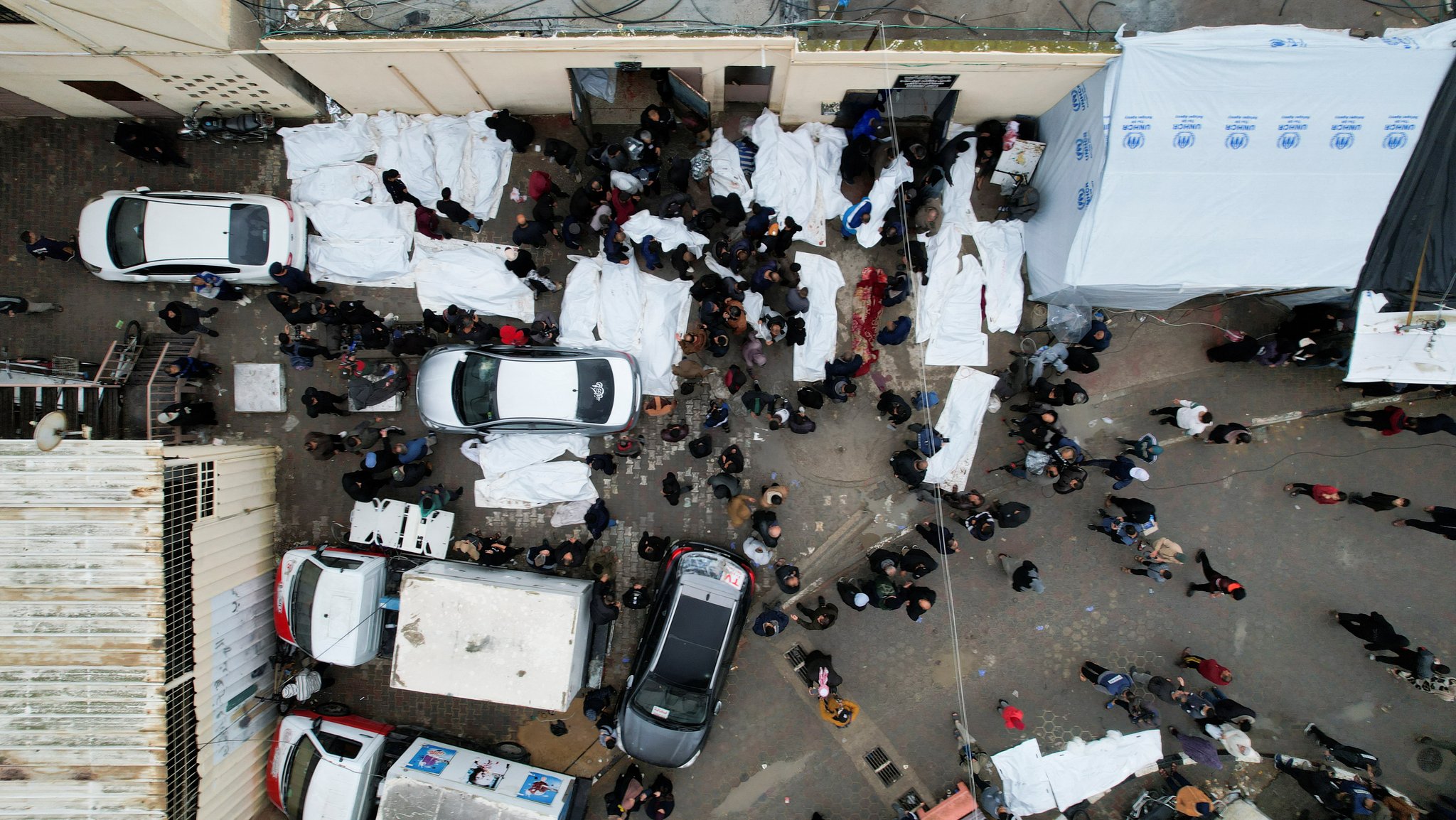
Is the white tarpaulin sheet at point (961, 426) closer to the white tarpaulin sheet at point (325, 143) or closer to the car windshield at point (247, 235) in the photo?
the white tarpaulin sheet at point (325, 143)

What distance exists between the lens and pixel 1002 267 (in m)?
9.28

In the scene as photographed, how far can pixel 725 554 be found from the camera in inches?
352

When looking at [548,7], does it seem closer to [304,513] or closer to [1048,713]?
[304,513]

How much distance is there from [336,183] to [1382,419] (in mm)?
16716

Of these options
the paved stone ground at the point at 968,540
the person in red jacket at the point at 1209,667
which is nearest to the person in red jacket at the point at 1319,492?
the paved stone ground at the point at 968,540

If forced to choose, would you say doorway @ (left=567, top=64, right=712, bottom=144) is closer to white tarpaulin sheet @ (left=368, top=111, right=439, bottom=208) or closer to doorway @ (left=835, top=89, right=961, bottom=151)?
doorway @ (left=835, top=89, right=961, bottom=151)

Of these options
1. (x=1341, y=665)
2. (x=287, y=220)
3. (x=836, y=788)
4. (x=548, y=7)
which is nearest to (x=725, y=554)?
(x=836, y=788)

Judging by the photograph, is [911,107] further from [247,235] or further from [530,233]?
[247,235]

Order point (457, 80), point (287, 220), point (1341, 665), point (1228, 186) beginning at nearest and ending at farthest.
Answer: point (1228, 186), point (457, 80), point (287, 220), point (1341, 665)

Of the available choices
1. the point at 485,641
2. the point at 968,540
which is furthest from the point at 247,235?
the point at 968,540

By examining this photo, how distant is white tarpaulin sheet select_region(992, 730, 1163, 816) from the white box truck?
7.33m

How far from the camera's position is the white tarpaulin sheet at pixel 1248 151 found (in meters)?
7.22

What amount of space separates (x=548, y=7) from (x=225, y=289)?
6564mm

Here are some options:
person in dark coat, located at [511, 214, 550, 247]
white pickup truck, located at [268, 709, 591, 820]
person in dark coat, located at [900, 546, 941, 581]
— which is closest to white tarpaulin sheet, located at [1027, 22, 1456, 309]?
person in dark coat, located at [900, 546, 941, 581]
